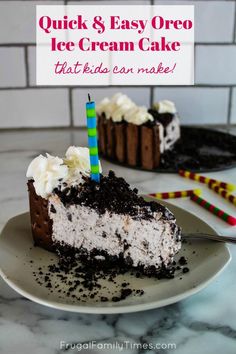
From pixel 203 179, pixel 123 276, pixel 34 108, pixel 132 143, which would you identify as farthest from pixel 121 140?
pixel 123 276

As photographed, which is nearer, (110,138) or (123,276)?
(123,276)

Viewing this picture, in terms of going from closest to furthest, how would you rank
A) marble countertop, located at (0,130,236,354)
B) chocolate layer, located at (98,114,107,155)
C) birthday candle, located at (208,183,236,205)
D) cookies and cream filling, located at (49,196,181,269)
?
marble countertop, located at (0,130,236,354), cookies and cream filling, located at (49,196,181,269), birthday candle, located at (208,183,236,205), chocolate layer, located at (98,114,107,155)

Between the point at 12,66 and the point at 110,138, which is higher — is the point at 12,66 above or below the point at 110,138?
above

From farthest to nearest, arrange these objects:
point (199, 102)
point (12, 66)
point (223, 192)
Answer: point (199, 102) → point (12, 66) → point (223, 192)

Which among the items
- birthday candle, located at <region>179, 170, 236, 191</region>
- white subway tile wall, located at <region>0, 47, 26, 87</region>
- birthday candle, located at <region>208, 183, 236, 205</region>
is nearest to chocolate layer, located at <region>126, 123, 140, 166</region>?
birthday candle, located at <region>179, 170, 236, 191</region>

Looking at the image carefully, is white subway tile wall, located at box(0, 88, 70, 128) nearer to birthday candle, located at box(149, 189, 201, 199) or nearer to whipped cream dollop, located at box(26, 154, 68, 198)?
birthday candle, located at box(149, 189, 201, 199)

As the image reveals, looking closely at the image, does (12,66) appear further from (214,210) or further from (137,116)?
(214,210)

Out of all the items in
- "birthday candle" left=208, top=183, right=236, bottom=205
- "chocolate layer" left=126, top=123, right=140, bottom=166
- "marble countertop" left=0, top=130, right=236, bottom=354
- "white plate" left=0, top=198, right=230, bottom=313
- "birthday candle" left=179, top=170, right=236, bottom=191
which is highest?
"chocolate layer" left=126, top=123, right=140, bottom=166


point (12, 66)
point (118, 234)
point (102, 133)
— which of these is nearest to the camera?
point (118, 234)
